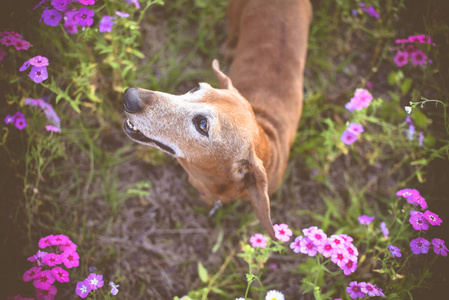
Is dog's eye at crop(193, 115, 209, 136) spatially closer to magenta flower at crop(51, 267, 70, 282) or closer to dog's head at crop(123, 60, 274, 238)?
dog's head at crop(123, 60, 274, 238)

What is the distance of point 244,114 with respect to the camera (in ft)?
7.90

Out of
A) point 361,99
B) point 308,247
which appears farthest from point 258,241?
point 361,99

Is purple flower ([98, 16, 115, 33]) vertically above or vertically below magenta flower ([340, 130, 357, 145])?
above

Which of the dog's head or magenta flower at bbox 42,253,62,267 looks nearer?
magenta flower at bbox 42,253,62,267

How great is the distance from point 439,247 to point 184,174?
2.36m

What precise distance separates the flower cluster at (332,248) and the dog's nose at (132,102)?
145 centimetres

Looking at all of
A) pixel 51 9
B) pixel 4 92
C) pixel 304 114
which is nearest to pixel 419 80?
pixel 304 114

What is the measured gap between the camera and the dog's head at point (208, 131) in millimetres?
2318

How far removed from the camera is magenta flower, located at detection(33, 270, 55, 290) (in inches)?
72.1

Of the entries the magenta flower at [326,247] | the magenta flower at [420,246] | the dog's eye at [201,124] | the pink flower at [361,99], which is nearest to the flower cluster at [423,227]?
the magenta flower at [420,246]

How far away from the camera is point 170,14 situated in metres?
4.22

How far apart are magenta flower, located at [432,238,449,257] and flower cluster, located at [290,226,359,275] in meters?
0.44

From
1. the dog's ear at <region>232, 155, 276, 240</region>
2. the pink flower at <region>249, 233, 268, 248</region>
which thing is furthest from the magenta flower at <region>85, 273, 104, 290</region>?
the dog's ear at <region>232, 155, 276, 240</region>

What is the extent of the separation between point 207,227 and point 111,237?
94 centimetres
